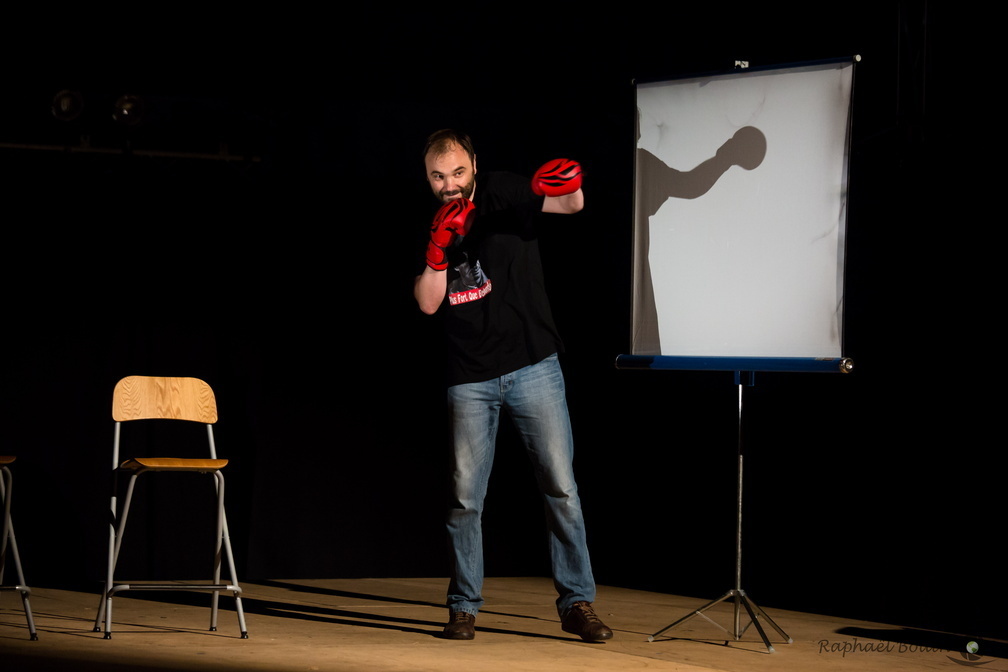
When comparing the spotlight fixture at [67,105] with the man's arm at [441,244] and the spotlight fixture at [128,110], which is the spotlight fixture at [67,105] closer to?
the spotlight fixture at [128,110]

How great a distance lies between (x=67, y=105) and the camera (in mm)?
4715

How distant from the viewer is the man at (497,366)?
3.39 meters

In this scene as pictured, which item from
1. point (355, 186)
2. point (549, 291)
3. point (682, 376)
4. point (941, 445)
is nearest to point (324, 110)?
point (355, 186)

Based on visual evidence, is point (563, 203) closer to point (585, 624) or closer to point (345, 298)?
point (585, 624)

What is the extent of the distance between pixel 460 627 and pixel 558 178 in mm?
1407

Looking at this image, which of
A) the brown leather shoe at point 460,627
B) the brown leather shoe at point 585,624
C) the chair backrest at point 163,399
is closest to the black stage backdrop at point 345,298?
the chair backrest at point 163,399

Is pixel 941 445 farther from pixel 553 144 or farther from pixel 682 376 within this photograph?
pixel 553 144

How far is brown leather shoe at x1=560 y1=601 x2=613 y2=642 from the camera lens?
338 cm

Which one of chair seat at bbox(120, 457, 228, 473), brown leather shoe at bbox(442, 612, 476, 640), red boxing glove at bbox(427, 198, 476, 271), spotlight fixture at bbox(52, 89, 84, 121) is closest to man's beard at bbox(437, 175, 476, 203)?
red boxing glove at bbox(427, 198, 476, 271)

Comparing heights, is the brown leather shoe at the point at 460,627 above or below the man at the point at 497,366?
below

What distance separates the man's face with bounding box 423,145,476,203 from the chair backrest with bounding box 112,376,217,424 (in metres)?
1.17

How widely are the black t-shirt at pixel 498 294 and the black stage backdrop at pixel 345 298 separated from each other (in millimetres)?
1542

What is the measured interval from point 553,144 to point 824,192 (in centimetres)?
209

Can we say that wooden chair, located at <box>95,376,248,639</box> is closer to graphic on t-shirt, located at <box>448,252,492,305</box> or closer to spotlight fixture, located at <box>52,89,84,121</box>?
graphic on t-shirt, located at <box>448,252,492,305</box>
